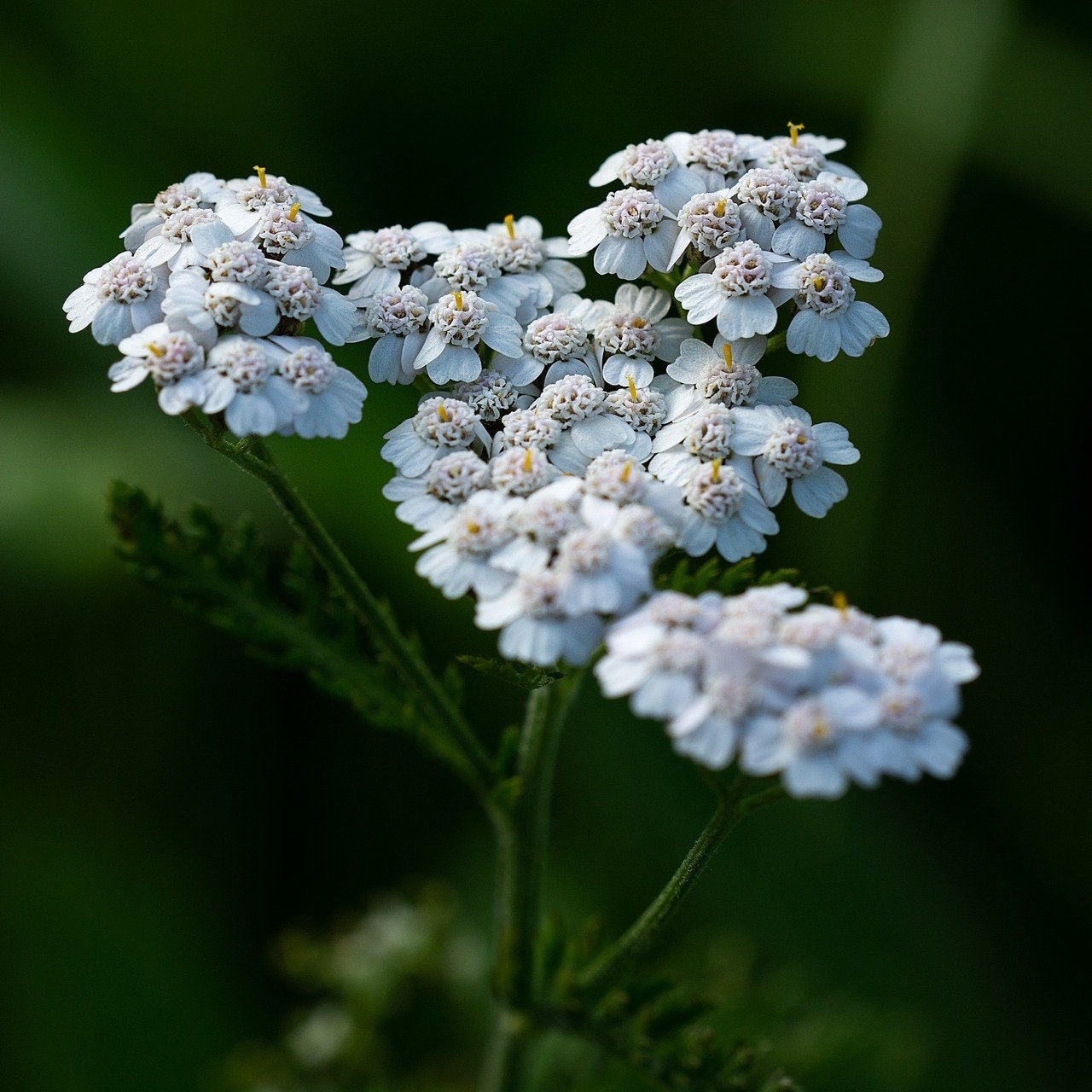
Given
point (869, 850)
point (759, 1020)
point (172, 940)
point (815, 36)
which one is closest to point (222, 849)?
point (172, 940)

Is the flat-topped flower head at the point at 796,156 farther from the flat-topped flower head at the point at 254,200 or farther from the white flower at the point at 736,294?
the flat-topped flower head at the point at 254,200

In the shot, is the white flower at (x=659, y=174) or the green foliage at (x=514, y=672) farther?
the white flower at (x=659, y=174)

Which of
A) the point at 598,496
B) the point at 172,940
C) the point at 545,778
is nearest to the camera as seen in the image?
the point at 598,496

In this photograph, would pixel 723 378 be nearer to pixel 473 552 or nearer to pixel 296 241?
pixel 473 552

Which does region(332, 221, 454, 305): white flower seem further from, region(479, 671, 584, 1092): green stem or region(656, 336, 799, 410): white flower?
region(479, 671, 584, 1092): green stem

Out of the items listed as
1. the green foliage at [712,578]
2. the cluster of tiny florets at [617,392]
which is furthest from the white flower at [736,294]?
the green foliage at [712,578]

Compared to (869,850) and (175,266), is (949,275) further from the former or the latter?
(175,266)

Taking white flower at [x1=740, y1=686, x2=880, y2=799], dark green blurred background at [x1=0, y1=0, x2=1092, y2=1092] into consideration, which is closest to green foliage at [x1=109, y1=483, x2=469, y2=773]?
white flower at [x1=740, y1=686, x2=880, y2=799]

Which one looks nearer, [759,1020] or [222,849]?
[759,1020]
